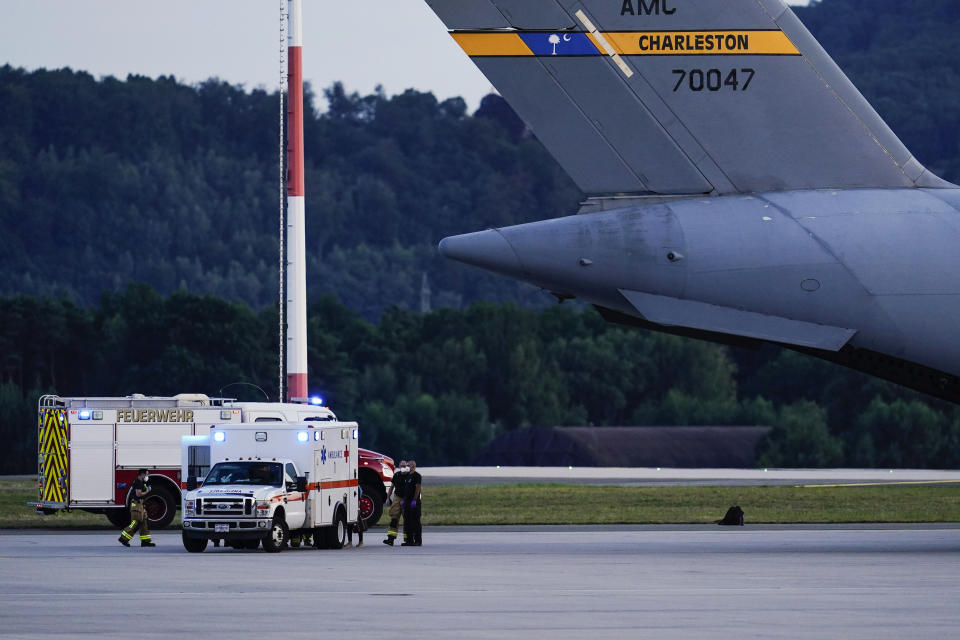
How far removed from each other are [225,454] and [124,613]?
12639 millimetres

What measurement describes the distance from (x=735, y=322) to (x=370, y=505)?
1349 centimetres

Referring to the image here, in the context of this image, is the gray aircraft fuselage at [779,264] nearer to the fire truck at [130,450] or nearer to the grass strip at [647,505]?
the fire truck at [130,450]

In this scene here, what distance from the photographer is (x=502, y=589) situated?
21.7m

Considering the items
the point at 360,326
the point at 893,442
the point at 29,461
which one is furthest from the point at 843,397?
the point at 29,461

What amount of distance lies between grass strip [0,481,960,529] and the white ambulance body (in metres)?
2.57

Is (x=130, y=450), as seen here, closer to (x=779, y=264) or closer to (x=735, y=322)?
(x=735, y=322)

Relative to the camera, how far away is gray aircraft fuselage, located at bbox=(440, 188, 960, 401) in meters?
25.4

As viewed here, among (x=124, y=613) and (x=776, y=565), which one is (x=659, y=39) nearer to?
(x=776, y=565)

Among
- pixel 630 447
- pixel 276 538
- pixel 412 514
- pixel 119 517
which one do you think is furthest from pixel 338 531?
pixel 630 447

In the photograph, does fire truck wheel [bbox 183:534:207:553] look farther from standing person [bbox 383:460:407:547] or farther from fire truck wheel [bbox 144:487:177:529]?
fire truck wheel [bbox 144:487:177:529]

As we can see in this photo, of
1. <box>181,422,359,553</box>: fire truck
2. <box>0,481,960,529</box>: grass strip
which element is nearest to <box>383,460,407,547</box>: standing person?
<box>181,422,359,553</box>: fire truck

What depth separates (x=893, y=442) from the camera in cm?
9806

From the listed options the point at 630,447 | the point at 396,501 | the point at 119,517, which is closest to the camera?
the point at 396,501

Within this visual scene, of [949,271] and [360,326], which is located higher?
[360,326]
